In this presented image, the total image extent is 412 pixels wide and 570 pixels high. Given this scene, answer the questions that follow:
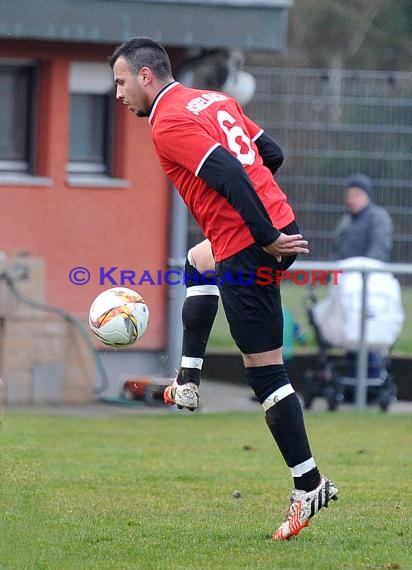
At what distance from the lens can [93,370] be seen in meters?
13.7

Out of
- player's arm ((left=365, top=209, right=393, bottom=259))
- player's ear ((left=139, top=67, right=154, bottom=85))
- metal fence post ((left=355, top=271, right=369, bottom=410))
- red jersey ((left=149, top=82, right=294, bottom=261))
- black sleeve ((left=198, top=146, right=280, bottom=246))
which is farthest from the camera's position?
player's arm ((left=365, top=209, right=393, bottom=259))

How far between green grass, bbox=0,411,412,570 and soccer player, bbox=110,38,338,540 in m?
0.37

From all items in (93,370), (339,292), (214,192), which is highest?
(214,192)

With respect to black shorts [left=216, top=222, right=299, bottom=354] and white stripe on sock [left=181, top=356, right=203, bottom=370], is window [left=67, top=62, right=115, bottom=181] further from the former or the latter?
black shorts [left=216, top=222, right=299, bottom=354]

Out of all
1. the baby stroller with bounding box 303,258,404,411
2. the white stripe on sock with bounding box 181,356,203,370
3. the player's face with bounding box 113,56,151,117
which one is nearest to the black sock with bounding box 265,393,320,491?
the white stripe on sock with bounding box 181,356,203,370

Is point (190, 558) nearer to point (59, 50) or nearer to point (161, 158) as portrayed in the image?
point (161, 158)

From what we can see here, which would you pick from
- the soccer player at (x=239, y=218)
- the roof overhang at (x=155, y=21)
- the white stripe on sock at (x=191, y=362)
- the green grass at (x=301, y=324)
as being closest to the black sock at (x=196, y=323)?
the white stripe on sock at (x=191, y=362)

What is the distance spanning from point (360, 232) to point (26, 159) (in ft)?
11.0

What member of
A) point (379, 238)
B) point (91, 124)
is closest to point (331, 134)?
point (379, 238)

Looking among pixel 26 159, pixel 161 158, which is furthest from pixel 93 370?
pixel 161 158

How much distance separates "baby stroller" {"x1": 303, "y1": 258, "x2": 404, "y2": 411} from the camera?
43.2 ft

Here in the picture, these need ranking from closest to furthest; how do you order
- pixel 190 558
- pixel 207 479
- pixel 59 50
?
pixel 190 558 < pixel 207 479 < pixel 59 50

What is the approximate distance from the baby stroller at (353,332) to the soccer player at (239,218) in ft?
21.9

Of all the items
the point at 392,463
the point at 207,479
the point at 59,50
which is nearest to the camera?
the point at 207,479
